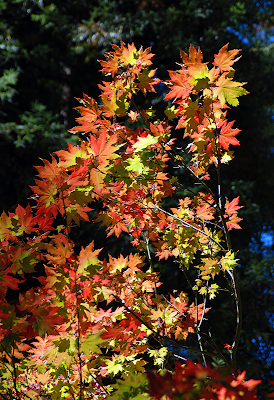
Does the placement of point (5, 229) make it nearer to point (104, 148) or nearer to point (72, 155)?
point (72, 155)

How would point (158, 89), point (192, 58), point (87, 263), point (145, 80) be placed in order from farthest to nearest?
1. point (158, 89)
2. point (145, 80)
3. point (192, 58)
4. point (87, 263)

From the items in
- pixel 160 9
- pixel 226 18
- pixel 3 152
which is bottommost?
pixel 3 152

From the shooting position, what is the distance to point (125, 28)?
484 centimetres

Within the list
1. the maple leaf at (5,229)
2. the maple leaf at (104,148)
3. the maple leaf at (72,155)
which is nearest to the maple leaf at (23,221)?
the maple leaf at (5,229)

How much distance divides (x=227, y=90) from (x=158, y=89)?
177 inches

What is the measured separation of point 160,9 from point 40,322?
5.41 m

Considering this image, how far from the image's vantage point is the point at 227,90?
1.15 m

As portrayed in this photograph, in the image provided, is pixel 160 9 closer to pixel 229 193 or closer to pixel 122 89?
pixel 229 193

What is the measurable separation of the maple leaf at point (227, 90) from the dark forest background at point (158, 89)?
3.17 meters

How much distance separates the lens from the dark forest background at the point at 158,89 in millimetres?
4328

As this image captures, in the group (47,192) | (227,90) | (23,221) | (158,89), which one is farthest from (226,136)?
(158,89)

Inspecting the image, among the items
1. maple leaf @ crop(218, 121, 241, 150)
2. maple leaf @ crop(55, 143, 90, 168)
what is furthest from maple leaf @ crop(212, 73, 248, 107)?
maple leaf @ crop(55, 143, 90, 168)

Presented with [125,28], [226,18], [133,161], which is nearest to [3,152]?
[125,28]

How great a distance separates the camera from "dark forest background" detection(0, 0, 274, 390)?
170 inches
